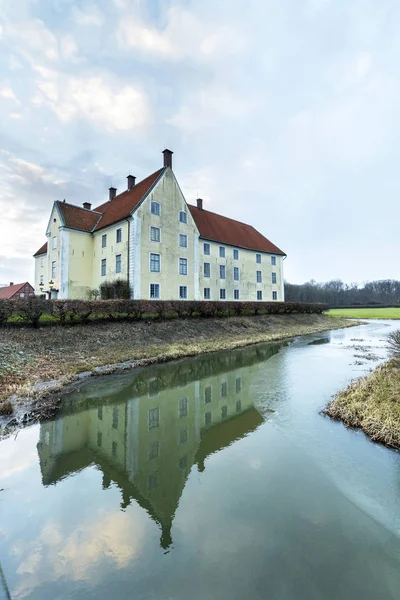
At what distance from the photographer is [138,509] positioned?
3789mm

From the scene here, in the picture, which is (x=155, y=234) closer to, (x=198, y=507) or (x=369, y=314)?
(x=198, y=507)

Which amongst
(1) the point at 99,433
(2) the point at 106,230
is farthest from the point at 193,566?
(2) the point at 106,230

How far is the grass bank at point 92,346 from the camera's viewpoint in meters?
8.97

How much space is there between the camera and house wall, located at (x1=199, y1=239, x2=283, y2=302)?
32.2m

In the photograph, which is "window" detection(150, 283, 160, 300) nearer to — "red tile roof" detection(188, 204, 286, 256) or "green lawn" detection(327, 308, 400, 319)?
"red tile roof" detection(188, 204, 286, 256)

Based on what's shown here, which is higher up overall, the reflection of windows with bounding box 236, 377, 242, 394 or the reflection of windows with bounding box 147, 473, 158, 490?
the reflection of windows with bounding box 236, 377, 242, 394

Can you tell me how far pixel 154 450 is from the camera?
5.38 meters

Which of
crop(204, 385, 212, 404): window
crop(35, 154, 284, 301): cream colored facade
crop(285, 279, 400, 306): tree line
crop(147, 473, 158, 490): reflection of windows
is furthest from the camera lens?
crop(285, 279, 400, 306): tree line

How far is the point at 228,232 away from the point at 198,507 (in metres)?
34.6

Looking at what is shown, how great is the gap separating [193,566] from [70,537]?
1.39m

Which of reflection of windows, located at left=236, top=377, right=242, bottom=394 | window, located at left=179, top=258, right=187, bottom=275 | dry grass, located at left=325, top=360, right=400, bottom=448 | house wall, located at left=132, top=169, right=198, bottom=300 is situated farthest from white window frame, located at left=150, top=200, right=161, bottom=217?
dry grass, located at left=325, top=360, right=400, bottom=448

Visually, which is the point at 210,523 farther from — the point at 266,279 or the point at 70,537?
the point at 266,279

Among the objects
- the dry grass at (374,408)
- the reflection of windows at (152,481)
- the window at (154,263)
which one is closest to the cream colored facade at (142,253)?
the window at (154,263)

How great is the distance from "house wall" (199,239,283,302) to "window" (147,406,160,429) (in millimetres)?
22954
